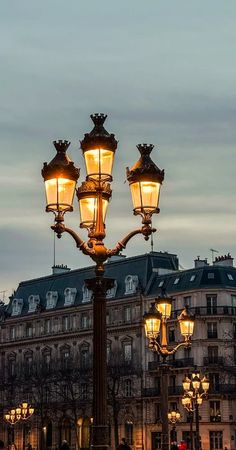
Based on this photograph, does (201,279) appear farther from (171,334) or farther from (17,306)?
(17,306)

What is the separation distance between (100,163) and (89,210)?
3.30 ft

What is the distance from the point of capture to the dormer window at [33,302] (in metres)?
110

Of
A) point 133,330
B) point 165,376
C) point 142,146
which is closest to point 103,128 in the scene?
point 142,146

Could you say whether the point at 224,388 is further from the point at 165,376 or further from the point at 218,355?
the point at 165,376

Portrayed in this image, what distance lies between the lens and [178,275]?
9331 centimetres

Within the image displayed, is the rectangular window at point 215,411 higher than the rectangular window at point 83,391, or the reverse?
the rectangular window at point 83,391

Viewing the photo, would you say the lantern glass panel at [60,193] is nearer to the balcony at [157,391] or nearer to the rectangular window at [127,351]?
the balcony at [157,391]

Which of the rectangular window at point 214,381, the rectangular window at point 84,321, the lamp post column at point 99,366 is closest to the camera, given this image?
the lamp post column at point 99,366

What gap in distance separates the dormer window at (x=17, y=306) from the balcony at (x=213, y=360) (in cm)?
3282

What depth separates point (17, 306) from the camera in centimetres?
11338

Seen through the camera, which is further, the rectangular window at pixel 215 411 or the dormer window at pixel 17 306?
the dormer window at pixel 17 306

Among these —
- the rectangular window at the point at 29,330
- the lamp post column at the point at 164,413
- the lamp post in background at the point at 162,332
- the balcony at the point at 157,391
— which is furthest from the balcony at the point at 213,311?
the lamp post column at the point at 164,413

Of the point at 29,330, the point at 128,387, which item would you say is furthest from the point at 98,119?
the point at 29,330

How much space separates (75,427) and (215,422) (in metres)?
18.5
